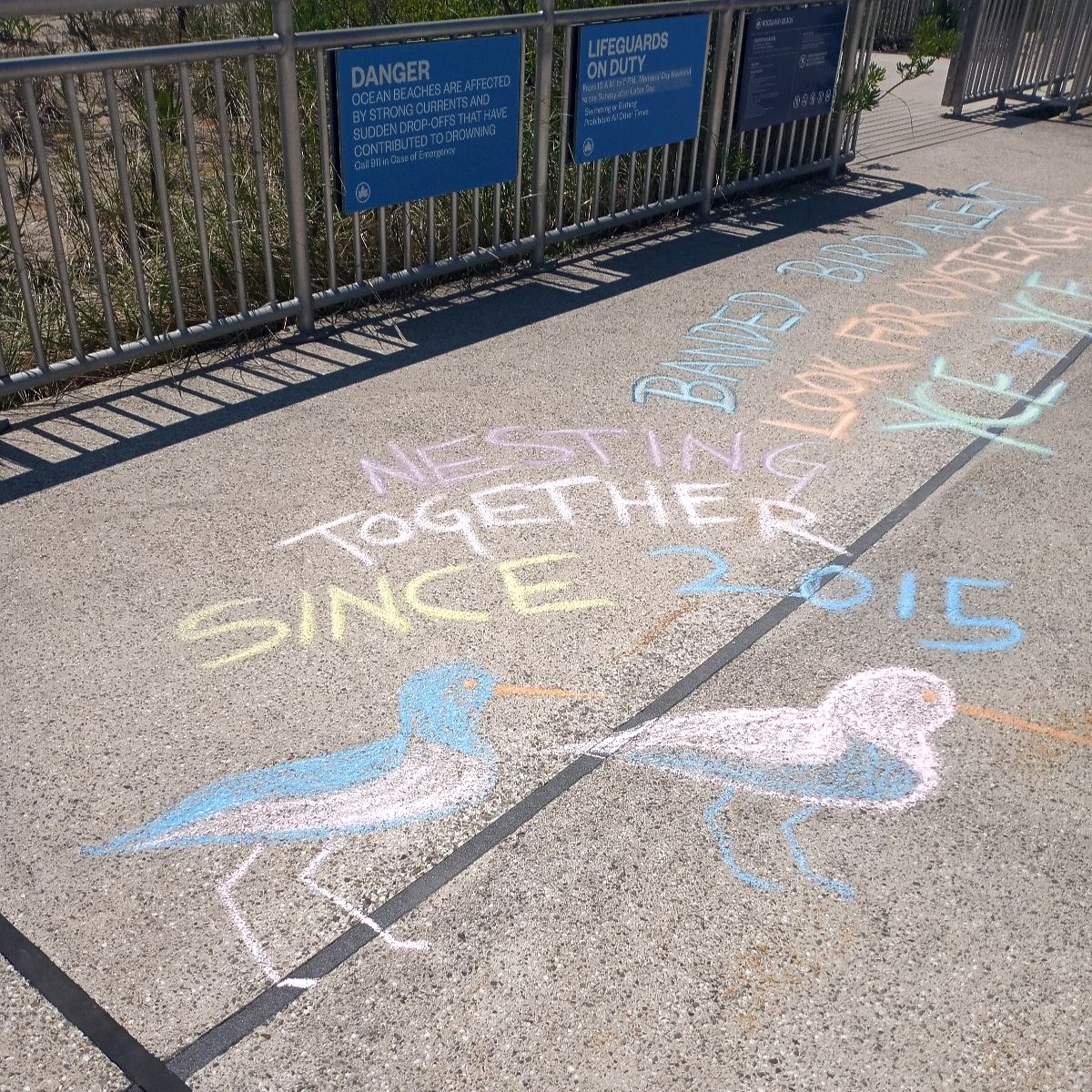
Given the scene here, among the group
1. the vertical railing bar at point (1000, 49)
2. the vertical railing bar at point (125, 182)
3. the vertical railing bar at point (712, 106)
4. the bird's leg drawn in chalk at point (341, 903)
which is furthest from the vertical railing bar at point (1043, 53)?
the bird's leg drawn in chalk at point (341, 903)

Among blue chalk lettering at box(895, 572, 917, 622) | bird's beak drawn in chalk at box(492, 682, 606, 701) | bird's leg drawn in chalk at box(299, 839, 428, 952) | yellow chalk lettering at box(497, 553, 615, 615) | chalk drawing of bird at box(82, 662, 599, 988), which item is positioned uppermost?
blue chalk lettering at box(895, 572, 917, 622)

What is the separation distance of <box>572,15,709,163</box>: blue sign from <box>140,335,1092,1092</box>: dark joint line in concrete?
12.2ft

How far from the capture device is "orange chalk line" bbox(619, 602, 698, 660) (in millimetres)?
3473

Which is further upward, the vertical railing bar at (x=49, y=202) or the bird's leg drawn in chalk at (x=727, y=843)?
the vertical railing bar at (x=49, y=202)

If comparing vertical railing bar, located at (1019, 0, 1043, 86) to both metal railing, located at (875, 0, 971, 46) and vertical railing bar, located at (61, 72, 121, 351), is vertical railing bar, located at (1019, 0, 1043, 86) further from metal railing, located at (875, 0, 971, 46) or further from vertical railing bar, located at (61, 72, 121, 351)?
vertical railing bar, located at (61, 72, 121, 351)

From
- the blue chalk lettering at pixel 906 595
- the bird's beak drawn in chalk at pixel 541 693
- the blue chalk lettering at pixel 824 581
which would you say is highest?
the blue chalk lettering at pixel 906 595

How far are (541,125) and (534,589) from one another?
3911 mm

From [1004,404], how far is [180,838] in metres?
4.30

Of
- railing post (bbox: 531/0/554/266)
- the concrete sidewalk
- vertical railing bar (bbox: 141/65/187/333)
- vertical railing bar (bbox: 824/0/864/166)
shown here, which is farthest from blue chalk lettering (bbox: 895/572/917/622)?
vertical railing bar (bbox: 824/0/864/166)

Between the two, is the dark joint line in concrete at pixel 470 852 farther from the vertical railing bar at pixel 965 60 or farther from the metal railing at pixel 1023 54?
the metal railing at pixel 1023 54

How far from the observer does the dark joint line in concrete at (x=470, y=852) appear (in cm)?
225

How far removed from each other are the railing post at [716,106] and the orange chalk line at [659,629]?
530cm

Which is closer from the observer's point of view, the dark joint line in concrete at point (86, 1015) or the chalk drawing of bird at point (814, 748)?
the dark joint line in concrete at point (86, 1015)

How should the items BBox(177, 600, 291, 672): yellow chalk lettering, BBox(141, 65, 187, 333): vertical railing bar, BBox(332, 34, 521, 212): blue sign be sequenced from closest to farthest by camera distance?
BBox(177, 600, 291, 672): yellow chalk lettering, BBox(141, 65, 187, 333): vertical railing bar, BBox(332, 34, 521, 212): blue sign
